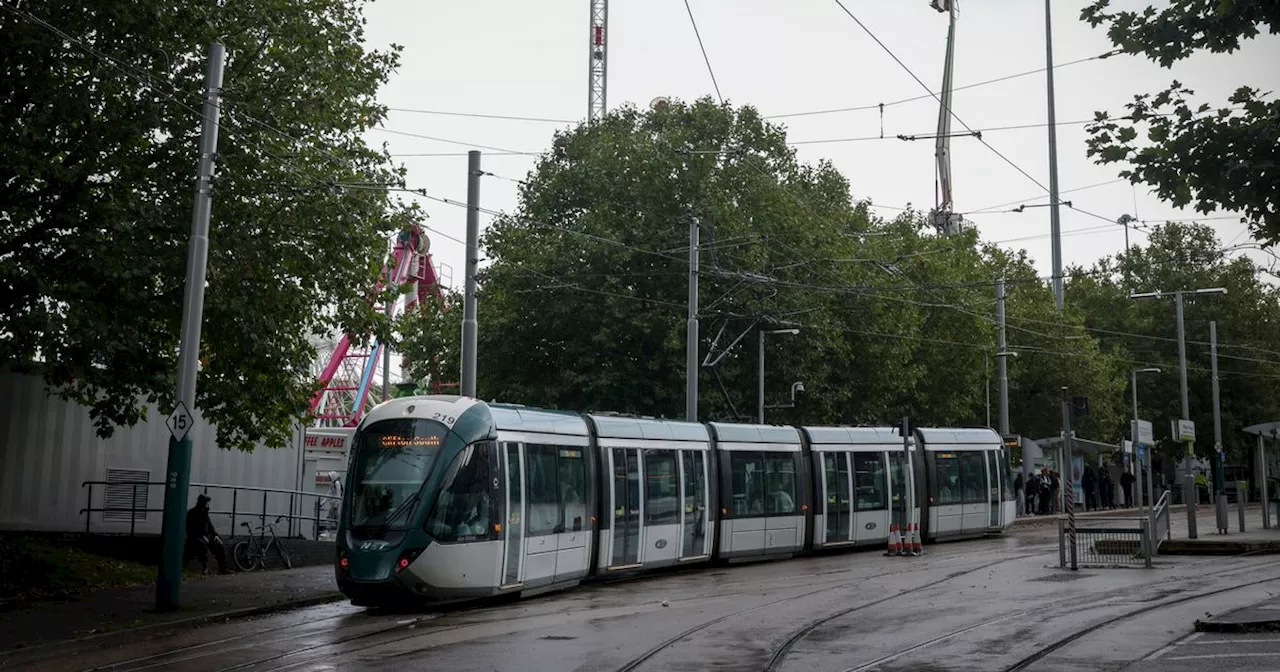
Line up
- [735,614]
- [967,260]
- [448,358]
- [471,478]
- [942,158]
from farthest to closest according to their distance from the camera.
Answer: [942,158], [967,260], [448,358], [471,478], [735,614]

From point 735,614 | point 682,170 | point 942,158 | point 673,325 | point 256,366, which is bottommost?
point 735,614

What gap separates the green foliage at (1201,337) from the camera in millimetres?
69875

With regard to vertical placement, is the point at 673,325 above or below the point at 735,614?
above

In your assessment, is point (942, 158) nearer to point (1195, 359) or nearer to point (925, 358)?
point (1195, 359)

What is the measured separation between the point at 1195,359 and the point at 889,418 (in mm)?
25157

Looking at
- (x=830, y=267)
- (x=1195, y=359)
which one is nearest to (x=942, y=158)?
(x=1195, y=359)

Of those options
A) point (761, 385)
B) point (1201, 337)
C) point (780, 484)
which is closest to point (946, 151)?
point (1201, 337)

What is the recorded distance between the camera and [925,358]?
57.1 metres

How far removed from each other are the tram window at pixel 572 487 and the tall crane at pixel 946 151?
225ft

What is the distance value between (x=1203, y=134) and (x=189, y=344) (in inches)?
507

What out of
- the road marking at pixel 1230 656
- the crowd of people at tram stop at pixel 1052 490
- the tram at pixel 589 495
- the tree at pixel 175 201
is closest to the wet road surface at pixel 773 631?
the road marking at pixel 1230 656

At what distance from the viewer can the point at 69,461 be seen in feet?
84.4

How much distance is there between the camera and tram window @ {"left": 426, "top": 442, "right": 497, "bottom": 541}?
61.1 ft

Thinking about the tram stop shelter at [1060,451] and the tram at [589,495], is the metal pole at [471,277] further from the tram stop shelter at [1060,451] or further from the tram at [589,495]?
the tram stop shelter at [1060,451]
